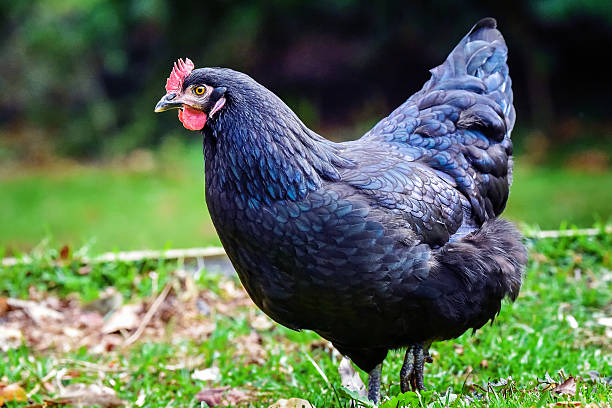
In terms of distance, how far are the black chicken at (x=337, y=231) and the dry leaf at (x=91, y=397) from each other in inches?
42.4

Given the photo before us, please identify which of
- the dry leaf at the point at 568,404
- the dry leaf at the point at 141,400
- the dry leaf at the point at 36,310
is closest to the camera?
the dry leaf at the point at 568,404

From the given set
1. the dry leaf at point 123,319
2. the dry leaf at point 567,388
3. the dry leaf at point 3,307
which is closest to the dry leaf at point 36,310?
the dry leaf at point 3,307

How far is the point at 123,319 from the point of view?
4.74m

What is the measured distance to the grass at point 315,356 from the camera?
3.71m

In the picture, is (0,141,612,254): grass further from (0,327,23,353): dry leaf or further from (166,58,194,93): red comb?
(166,58,194,93): red comb

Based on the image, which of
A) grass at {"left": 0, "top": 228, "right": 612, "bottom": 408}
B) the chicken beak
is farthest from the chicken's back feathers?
the chicken beak

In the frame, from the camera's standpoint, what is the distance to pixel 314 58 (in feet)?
34.1

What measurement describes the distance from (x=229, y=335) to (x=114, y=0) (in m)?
5.77

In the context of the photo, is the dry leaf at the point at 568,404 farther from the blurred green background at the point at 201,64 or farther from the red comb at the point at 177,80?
the blurred green background at the point at 201,64

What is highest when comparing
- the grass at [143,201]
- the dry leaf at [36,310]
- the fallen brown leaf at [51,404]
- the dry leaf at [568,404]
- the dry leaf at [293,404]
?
the grass at [143,201]

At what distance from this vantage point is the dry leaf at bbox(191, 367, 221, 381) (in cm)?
403

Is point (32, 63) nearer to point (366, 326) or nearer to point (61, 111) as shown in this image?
point (61, 111)

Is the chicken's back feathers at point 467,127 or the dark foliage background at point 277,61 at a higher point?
the dark foliage background at point 277,61

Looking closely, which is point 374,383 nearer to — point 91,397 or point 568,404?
point 568,404
